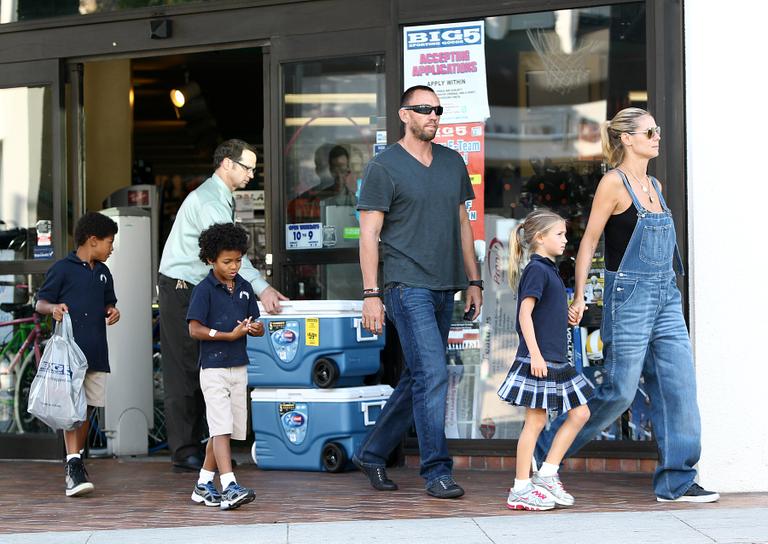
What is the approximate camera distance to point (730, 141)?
21.2ft

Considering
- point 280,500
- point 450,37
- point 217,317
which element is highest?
point 450,37

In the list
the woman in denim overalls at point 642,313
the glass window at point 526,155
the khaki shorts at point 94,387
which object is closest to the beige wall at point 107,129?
the khaki shorts at point 94,387

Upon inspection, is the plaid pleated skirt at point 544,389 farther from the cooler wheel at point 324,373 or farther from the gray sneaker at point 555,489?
the cooler wheel at point 324,373

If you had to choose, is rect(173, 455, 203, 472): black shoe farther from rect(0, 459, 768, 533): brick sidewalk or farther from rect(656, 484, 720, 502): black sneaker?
rect(656, 484, 720, 502): black sneaker

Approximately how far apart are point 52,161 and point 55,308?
1.94 metres

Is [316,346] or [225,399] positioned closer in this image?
[225,399]

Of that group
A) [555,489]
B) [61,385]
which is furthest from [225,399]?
[555,489]

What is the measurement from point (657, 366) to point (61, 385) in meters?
3.19

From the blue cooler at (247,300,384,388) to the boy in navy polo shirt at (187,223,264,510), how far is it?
3.13 ft

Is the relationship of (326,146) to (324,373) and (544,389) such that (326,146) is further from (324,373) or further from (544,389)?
(544,389)

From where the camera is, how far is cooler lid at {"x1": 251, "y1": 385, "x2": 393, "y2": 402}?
7.41 meters

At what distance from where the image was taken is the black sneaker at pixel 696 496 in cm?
619

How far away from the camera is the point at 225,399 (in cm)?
635

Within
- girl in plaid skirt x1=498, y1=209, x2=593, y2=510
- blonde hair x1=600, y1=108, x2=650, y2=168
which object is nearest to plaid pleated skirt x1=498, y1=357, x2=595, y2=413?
girl in plaid skirt x1=498, y1=209, x2=593, y2=510
